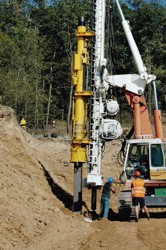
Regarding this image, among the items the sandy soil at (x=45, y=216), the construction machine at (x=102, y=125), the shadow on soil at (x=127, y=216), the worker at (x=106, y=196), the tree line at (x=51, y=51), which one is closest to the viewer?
the sandy soil at (x=45, y=216)

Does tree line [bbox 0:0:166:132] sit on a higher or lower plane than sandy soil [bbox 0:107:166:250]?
higher

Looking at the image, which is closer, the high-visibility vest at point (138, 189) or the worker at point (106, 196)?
the high-visibility vest at point (138, 189)

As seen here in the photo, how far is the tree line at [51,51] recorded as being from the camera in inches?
1804

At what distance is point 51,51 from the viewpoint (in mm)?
57406

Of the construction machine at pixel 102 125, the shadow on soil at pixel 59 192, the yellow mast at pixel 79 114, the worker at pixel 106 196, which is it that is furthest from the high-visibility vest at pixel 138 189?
the shadow on soil at pixel 59 192

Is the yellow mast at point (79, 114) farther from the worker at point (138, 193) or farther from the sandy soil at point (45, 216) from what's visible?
the worker at point (138, 193)

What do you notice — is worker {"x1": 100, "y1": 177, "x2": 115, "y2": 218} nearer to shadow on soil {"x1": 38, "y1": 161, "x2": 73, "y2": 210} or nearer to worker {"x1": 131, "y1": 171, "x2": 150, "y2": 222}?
worker {"x1": 131, "y1": 171, "x2": 150, "y2": 222}

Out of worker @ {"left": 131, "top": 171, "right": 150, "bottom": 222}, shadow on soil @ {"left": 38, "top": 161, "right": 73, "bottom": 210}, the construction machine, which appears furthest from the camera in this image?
shadow on soil @ {"left": 38, "top": 161, "right": 73, "bottom": 210}

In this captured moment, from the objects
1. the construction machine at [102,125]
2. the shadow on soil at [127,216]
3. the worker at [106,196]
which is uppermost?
the construction machine at [102,125]

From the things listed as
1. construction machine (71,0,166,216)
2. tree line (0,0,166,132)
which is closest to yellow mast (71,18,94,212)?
construction machine (71,0,166,216)

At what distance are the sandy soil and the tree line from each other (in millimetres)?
22383

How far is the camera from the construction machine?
18.3m

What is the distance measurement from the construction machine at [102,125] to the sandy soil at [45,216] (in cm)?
122

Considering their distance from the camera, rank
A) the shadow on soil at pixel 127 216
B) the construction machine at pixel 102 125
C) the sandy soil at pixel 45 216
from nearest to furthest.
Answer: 1. the sandy soil at pixel 45 216
2. the construction machine at pixel 102 125
3. the shadow on soil at pixel 127 216
